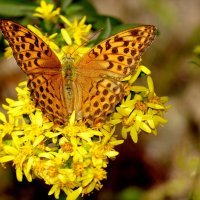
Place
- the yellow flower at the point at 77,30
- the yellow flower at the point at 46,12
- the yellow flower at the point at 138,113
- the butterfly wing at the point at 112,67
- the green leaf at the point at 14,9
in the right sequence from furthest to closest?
the green leaf at the point at 14,9
the yellow flower at the point at 46,12
the yellow flower at the point at 77,30
the yellow flower at the point at 138,113
the butterfly wing at the point at 112,67

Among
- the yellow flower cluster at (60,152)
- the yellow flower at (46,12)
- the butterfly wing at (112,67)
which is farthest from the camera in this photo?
the yellow flower at (46,12)

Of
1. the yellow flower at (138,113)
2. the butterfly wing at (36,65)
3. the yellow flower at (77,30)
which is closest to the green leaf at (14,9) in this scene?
the yellow flower at (77,30)

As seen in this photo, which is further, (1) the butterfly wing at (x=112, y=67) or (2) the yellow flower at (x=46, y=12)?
(2) the yellow flower at (x=46, y=12)

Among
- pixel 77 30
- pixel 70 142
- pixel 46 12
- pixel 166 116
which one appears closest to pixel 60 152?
pixel 70 142

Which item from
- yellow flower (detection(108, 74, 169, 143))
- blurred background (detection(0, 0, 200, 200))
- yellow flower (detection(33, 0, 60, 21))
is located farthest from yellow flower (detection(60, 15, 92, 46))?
blurred background (detection(0, 0, 200, 200))

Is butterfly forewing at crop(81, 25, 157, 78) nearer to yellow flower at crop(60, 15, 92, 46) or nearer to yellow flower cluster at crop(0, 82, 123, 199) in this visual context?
yellow flower cluster at crop(0, 82, 123, 199)

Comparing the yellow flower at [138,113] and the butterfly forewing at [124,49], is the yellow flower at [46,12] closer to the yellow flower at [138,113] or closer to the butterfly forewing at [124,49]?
the butterfly forewing at [124,49]

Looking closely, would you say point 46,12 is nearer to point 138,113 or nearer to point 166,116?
point 138,113
